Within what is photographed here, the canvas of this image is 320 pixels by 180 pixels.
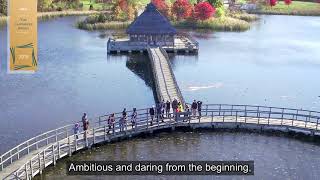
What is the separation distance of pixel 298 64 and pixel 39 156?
161 ft

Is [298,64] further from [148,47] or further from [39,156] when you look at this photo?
[39,156]

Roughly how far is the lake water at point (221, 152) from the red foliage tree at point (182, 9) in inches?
2751

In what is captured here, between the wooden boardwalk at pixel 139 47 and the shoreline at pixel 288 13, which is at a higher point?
the shoreline at pixel 288 13

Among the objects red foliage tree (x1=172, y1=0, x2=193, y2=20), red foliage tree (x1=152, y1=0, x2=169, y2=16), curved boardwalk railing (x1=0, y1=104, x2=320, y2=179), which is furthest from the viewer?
red foliage tree (x1=152, y1=0, x2=169, y2=16)

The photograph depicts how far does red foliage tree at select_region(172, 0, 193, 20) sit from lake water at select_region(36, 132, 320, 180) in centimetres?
6989

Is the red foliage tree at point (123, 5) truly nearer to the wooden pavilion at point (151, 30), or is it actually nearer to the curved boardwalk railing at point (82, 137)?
the wooden pavilion at point (151, 30)

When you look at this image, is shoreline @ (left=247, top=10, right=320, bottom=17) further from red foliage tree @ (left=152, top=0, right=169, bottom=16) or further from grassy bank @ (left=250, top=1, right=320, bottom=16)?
red foliage tree @ (left=152, top=0, right=169, bottom=16)

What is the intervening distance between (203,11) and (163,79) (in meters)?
55.8

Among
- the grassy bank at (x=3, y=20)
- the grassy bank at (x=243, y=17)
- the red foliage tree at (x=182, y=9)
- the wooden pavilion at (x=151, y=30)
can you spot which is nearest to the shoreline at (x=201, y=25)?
the red foliage tree at (x=182, y=9)

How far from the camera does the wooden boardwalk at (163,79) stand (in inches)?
1773

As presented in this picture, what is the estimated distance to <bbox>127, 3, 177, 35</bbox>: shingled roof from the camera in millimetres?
77944

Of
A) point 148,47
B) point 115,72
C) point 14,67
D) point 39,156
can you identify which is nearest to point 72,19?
point 148,47
